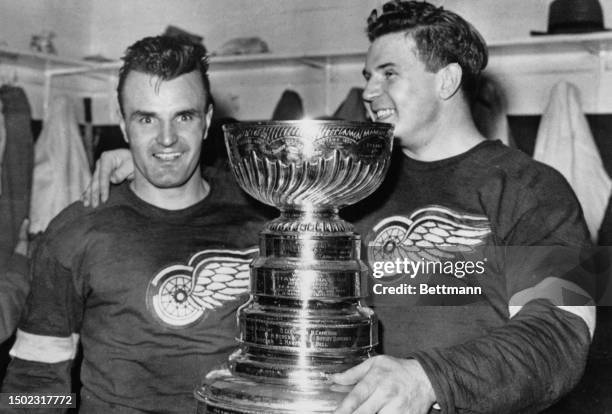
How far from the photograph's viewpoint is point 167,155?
102cm

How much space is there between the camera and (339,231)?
0.63m

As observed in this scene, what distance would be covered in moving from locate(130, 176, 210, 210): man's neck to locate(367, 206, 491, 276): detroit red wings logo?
0.92 feet

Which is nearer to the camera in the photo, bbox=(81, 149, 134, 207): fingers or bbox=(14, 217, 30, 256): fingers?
bbox=(81, 149, 134, 207): fingers

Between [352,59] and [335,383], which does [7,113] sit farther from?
[335,383]

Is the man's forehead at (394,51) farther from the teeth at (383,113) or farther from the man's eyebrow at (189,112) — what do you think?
the man's eyebrow at (189,112)

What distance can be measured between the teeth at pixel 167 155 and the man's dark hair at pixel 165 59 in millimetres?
98

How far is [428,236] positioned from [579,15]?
118 cm

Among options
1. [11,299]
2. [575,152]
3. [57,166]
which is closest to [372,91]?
[11,299]

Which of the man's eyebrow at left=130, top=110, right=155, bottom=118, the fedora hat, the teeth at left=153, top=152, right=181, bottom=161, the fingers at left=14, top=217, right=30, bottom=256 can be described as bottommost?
the fingers at left=14, top=217, right=30, bottom=256

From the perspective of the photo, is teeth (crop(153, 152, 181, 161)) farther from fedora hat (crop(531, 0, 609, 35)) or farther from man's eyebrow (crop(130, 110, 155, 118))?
fedora hat (crop(531, 0, 609, 35))

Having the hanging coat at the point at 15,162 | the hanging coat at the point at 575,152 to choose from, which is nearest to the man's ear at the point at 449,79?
the hanging coat at the point at 575,152

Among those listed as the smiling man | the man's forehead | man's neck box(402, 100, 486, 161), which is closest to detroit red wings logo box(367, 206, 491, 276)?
the smiling man

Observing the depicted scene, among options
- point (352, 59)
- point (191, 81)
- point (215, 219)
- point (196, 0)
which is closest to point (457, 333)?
point (215, 219)

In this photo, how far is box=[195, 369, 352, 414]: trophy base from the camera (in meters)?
0.56
